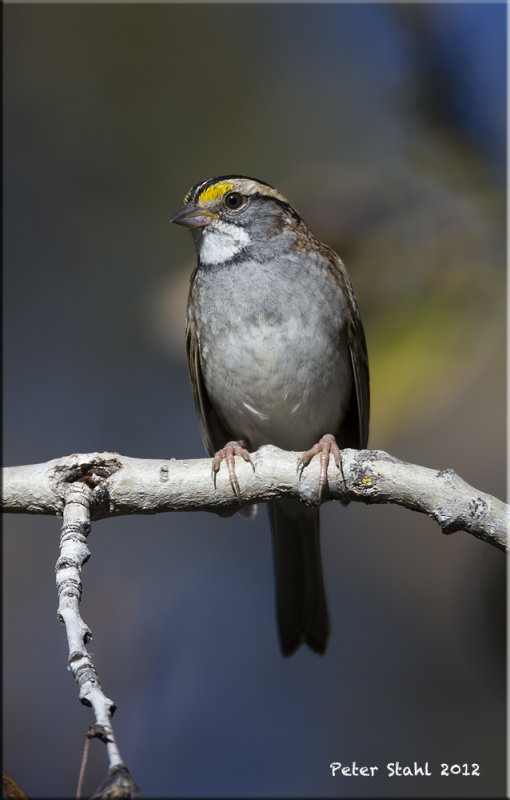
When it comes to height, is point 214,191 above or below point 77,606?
Result: above

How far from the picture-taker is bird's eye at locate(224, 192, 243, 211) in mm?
3807

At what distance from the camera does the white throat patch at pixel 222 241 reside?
3.79 m

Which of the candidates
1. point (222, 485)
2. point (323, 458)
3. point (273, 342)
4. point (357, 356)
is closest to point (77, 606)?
point (222, 485)

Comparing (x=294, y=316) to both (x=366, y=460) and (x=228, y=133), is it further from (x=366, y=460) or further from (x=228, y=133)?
(x=228, y=133)

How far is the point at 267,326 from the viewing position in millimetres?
3588

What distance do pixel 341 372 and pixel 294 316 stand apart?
37 centimetres

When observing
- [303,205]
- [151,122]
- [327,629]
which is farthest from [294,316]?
[151,122]

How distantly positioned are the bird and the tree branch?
0.79 meters

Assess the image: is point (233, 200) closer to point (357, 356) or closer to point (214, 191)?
point (214, 191)

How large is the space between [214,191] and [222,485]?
1555 mm

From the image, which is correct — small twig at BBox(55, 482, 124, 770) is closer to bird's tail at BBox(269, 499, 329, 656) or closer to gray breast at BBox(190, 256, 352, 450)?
gray breast at BBox(190, 256, 352, 450)

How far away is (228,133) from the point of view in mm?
5566

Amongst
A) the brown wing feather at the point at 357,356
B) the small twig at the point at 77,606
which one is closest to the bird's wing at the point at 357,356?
the brown wing feather at the point at 357,356

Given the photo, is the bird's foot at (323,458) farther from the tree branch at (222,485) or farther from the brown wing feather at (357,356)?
the brown wing feather at (357,356)
